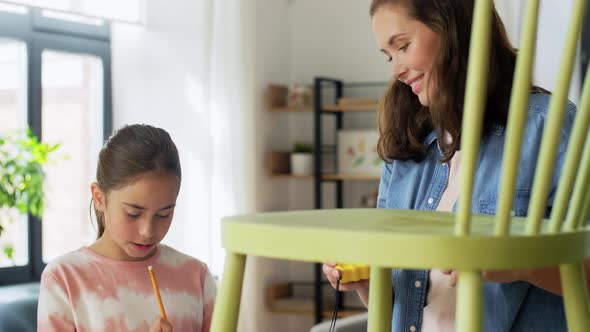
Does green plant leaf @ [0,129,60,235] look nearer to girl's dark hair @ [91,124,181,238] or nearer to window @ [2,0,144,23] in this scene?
window @ [2,0,144,23]

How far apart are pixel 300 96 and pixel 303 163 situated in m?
0.38

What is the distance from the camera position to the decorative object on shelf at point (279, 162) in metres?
4.94

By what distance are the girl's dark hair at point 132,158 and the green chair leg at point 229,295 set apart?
910 mm

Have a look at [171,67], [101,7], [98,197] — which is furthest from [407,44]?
[171,67]

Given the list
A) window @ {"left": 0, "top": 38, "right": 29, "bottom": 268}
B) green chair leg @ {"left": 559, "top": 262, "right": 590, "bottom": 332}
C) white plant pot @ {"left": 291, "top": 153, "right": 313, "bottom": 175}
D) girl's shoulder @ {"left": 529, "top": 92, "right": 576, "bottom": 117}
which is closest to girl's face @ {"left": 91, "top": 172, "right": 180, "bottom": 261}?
girl's shoulder @ {"left": 529, "top": 92, "right": 576, "bottom": 117}

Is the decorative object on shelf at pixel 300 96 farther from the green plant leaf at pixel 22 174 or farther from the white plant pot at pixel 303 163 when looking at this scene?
the green plant leaf at pixel 22 174

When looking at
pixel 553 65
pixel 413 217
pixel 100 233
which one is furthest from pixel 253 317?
pixel 413 217

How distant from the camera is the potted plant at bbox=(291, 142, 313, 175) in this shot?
4.97 m

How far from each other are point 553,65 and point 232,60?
1.62 meters

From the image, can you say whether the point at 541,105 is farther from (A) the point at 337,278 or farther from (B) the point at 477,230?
(B) the point at 477,230

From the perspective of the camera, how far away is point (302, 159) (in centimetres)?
497

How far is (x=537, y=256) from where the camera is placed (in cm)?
68

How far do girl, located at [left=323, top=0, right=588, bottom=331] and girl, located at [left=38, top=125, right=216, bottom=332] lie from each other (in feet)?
1.31

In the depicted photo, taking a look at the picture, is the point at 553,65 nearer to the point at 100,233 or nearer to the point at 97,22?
the point at 97,22
